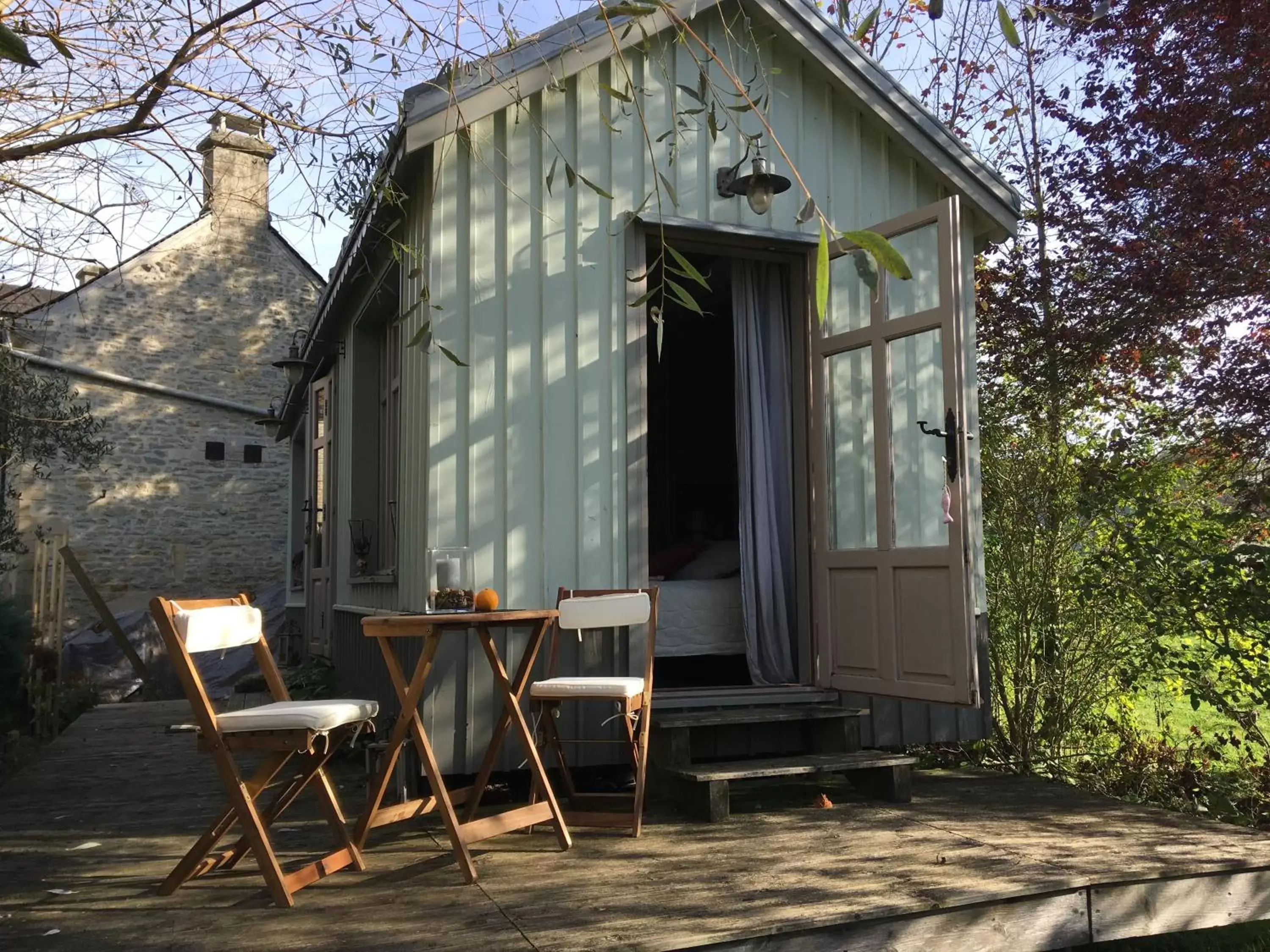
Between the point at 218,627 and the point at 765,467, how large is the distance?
296cm

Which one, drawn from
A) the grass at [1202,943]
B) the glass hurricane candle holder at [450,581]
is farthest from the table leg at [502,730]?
the grass at [1202,943]

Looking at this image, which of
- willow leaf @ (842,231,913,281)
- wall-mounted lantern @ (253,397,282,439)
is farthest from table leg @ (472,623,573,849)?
wall-mounted lantern @ (253,397,282,439)

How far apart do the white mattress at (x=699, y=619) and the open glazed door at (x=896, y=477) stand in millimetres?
505

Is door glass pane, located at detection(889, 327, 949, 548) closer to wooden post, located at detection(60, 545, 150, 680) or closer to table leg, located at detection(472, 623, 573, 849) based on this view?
table leg, located at detection(472, 623, 573, 849)

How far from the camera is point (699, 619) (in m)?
5.62

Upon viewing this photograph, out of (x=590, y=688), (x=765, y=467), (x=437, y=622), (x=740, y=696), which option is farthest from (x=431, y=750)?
(x=765, y=467)

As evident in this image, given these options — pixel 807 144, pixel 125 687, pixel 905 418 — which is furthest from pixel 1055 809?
pixel 125 687

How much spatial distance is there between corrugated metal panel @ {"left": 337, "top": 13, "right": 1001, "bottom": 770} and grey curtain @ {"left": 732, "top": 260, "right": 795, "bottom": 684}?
1.59 ft

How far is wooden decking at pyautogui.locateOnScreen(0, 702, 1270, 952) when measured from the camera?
290 centimetres

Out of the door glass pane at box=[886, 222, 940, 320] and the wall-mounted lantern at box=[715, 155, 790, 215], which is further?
the door glass pane at box=[886, 222, 940, 320]

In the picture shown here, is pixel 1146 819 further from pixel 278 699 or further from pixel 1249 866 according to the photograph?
pixel 278 699

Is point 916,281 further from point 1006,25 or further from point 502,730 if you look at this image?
point 502,730

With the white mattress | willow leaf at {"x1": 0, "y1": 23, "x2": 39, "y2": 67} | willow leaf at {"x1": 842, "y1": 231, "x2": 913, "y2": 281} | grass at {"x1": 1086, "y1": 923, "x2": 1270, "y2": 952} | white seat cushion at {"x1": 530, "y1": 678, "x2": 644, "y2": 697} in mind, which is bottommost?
grass at {"x1": 1086, "y1": 923, "x2": 1270, "y2": 952}

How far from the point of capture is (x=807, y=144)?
17.9 ft
